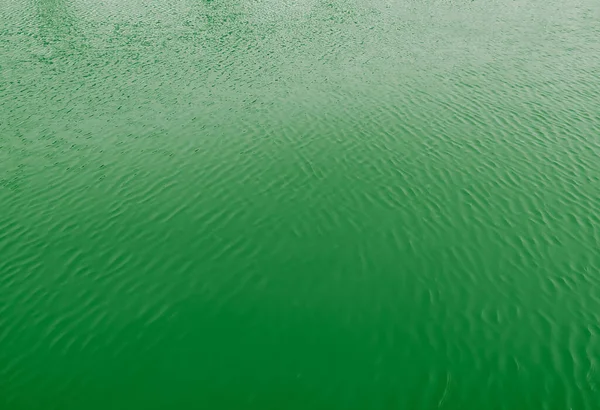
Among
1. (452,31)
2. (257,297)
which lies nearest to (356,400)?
(257,297)

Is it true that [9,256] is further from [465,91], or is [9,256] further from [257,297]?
[465,91]

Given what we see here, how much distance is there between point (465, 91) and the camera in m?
39.7

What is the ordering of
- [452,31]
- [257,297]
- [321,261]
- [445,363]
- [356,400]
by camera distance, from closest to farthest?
[356,400] → [445,363] → [257,297] → [321,261] → [452,31]

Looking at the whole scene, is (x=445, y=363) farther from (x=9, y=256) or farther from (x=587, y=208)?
(x=9, y=256)

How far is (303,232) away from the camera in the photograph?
2394cm

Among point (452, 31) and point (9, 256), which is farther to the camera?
point (452, 31)

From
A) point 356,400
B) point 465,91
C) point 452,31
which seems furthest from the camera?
point 452,31

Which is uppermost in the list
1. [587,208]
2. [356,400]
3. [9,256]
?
[9,256]

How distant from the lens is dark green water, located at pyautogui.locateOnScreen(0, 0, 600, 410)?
16953 millimetres

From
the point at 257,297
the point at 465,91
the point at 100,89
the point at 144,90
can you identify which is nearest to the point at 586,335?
the point at 257,297

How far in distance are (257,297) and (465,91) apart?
3068 cm

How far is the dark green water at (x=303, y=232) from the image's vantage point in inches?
667

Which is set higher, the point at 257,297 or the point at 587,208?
the point at 257,297

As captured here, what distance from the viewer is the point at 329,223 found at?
24.5 metres
